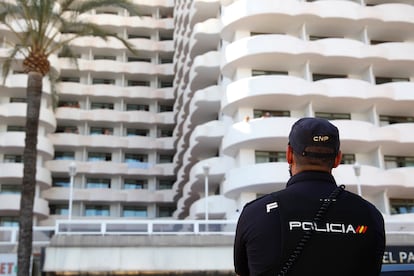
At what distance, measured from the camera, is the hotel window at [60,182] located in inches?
1921

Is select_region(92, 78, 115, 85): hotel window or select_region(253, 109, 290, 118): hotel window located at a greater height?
select_region(92, 78, 115, 85): hotel window

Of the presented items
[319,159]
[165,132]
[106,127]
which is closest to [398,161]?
[165,132]

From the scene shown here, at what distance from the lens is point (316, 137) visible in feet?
8.30

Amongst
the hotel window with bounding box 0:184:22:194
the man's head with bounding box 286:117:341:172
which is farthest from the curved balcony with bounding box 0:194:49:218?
the man's head with bounding box 286:117:341:172

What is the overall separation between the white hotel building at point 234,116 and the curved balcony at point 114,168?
0.32 feet

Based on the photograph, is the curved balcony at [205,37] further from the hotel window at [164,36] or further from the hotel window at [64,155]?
the hotel window at [164,36]

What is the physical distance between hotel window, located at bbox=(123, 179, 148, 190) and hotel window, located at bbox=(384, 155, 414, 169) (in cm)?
2393

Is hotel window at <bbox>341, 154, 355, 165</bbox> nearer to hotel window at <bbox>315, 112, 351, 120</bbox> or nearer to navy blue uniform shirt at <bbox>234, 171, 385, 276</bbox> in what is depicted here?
hotel window at <bbox>315, 112, 351, 120</bbox>

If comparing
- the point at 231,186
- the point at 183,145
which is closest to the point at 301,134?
the point at 231,186

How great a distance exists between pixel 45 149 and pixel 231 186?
2020 cm

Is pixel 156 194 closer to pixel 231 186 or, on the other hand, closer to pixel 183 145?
pixel 183 145

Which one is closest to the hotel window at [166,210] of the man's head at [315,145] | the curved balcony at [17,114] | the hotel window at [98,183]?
the hotel window at [98,183]

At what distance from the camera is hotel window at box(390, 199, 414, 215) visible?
107 ft

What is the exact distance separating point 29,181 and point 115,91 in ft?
108
